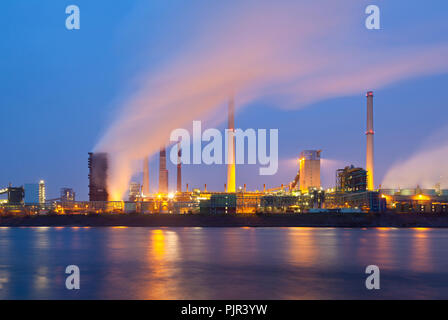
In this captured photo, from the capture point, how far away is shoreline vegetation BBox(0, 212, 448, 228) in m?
128

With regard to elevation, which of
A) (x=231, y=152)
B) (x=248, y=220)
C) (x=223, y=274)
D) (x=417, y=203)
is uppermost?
(x=231, y=152)

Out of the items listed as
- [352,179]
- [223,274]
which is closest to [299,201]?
[352,179]

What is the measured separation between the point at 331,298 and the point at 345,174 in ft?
452

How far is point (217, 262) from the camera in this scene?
3912cm

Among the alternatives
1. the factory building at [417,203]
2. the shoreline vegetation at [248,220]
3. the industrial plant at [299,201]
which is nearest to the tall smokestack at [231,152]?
the industrial plant at [299,201]

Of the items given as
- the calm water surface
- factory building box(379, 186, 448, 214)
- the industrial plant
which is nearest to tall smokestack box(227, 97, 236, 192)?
the industrial plant

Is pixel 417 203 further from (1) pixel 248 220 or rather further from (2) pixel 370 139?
(1) pixel 248 220

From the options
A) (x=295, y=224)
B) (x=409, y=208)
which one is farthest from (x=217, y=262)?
(x=409, y=208)

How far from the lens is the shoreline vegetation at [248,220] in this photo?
12825 centimetres

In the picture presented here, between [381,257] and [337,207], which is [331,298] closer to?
[381,257]

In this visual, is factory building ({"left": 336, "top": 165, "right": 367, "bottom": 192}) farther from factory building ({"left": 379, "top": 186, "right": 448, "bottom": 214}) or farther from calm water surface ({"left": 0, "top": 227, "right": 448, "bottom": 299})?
calm water surface ({"left": 0, "top": 227, "right": 448, "bottom": 299})

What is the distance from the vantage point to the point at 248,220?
136m

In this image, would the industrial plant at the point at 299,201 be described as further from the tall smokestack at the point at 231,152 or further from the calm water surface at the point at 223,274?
the calm water surface at the point at 223,274
